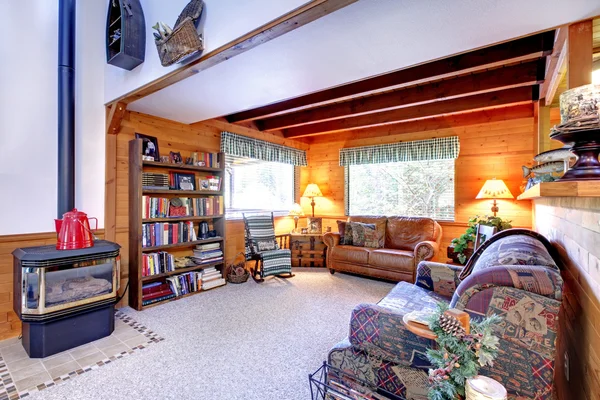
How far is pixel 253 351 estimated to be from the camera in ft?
7.43

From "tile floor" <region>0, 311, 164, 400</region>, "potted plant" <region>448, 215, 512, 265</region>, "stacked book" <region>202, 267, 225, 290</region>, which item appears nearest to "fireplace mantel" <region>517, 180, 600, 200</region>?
"potted plant" <region>448, 215, 512, 265</region>

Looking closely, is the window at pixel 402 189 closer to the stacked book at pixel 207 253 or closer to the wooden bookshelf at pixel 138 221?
the stacked book at pixel 207 253

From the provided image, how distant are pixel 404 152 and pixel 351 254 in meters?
1.94

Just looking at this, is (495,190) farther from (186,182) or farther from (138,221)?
(138,221)

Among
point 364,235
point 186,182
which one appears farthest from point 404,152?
point 186,182

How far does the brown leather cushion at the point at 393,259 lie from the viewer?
3.83 metres

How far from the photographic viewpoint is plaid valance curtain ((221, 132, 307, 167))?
430cm

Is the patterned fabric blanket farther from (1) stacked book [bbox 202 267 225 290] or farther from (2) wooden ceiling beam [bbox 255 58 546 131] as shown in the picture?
(2) wooden ceiling beam [bbox 255 58 546 131]

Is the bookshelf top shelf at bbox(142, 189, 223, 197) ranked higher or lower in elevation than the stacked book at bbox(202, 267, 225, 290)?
higher

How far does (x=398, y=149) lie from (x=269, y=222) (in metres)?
2.50

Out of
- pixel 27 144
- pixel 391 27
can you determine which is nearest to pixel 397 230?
pixel 391 27

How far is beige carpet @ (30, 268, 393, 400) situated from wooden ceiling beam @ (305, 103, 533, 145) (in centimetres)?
274

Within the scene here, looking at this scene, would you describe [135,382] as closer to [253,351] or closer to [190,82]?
[253,351]

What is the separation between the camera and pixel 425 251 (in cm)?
374
